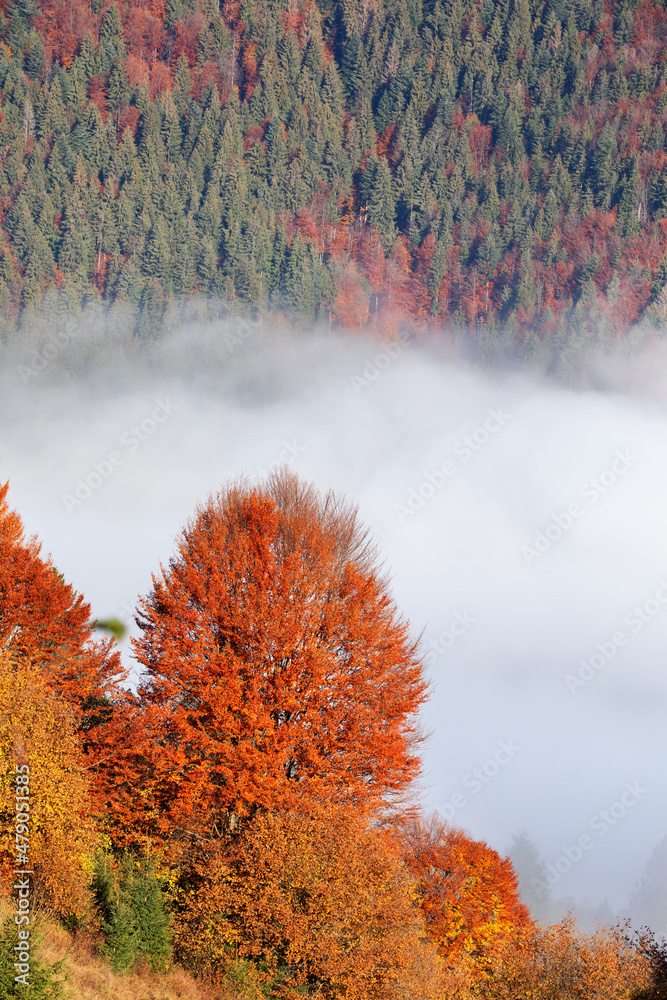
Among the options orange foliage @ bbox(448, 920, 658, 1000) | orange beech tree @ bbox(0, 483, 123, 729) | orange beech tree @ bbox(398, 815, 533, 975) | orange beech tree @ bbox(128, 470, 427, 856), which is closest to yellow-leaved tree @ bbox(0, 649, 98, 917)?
orange beech tree @ bbox(128, 470, 427, 856)

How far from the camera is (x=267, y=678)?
39.5 m

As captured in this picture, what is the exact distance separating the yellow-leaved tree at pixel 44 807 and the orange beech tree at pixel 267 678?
5727 millimetres

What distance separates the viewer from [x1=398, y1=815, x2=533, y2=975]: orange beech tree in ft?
180

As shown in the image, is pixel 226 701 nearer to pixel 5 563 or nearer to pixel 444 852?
pixel 5 563

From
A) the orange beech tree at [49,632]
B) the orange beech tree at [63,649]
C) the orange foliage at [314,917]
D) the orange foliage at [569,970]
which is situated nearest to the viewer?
the orange foliage at [314,917]

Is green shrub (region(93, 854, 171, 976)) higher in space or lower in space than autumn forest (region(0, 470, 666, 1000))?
lower

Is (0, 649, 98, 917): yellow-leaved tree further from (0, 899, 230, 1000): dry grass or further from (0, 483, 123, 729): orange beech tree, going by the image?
(0, 483, 123, 729): orange beech tree

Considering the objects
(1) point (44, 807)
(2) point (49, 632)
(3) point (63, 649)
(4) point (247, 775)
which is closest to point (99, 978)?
(1) point (44, 807)

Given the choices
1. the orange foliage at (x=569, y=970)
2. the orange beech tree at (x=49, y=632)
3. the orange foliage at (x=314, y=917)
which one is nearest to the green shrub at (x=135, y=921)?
the orange foliage at (x=314, y=917)

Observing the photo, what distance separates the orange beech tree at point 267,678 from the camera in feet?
122

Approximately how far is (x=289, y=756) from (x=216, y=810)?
322 cm

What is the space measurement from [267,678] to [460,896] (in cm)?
2792

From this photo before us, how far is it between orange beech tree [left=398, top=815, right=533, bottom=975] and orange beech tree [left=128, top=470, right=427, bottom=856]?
14345 millimetres

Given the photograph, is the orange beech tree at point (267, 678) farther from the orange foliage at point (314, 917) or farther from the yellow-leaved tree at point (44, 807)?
the yellow-leaved tree at point (44, 807)
